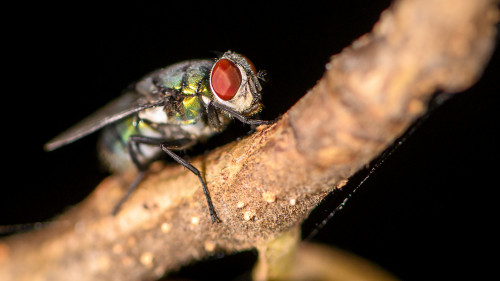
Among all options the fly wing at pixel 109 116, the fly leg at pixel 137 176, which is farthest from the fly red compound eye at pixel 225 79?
the fly leg at pixel 137 176

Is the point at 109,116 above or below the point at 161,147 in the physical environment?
below

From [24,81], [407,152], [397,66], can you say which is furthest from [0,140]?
[397,66]

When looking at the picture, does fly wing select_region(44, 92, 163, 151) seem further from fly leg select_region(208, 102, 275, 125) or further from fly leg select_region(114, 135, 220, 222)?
fly leg select_region(208, 102, 275, 125)

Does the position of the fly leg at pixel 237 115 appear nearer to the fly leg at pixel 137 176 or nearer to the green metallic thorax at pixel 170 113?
the green metallic thorax at pixel 170 113

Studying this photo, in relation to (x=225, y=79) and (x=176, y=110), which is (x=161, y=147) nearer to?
(x=176, y=110)

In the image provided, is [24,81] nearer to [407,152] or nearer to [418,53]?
[407,152]

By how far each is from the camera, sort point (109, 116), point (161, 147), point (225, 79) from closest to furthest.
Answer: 1. point (225, 79)
2. point (161, 147)
3. point (109, 116)

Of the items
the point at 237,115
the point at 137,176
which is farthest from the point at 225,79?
the point at 137,176

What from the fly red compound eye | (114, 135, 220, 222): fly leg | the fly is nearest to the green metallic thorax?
the fly
